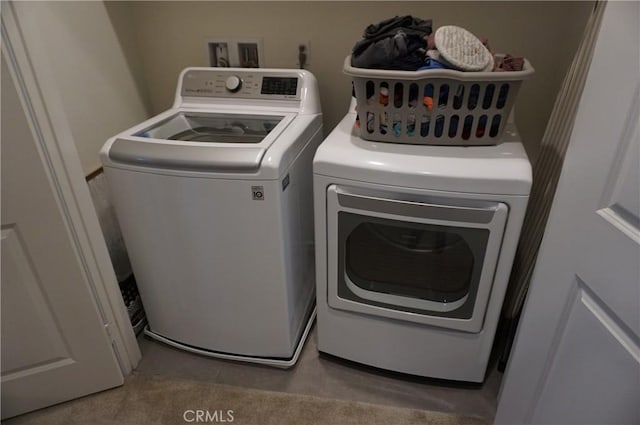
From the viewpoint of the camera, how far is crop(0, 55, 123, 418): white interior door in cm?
108

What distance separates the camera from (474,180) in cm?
105

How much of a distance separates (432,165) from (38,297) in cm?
127

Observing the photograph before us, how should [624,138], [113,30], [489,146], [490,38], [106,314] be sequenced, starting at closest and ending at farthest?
[624,138] → [489,146] → [106,314] → [490,38] → [113,30]

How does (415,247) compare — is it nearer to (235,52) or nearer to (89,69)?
(235,52)

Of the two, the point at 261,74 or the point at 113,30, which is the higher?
the point at 113,30

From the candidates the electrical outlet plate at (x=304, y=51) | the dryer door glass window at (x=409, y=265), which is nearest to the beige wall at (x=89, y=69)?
the electrical outlet plate at (x=304, y=51)

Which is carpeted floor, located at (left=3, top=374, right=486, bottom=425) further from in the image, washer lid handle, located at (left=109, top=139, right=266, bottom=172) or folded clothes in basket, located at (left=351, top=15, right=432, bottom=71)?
folded clothes in basket, located at (left=351, top=15, right=432, bottom=71)

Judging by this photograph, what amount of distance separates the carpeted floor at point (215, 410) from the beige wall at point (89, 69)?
34.4 inches

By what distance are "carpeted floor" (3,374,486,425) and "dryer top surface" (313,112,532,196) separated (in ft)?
2.74

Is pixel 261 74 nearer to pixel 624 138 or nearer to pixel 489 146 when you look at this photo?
Answer: pixel 489 146

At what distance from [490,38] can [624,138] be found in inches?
41.1

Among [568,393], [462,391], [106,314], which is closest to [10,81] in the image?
[106,314]

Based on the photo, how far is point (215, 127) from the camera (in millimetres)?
1604

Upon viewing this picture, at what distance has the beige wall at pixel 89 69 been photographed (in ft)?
4.68
